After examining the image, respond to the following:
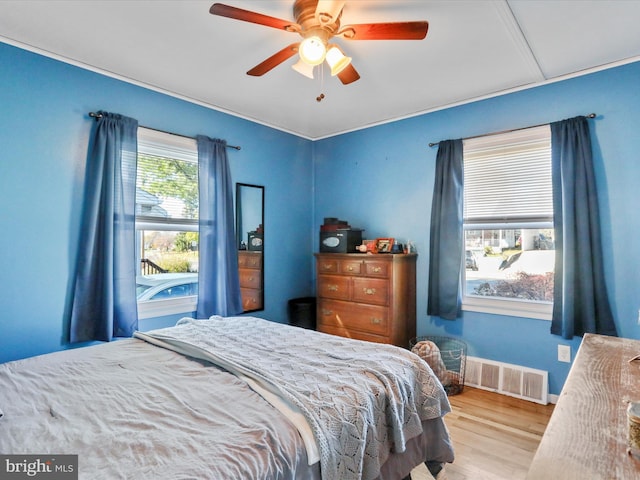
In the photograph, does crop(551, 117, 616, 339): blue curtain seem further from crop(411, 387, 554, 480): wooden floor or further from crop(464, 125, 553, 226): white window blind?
crop(411, 387, 554, 480): wooden floor

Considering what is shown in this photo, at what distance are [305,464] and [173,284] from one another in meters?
2.40

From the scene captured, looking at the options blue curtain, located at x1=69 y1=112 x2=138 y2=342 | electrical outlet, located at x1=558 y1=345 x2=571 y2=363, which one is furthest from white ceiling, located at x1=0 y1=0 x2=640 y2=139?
electrical outlet, located at x1=558 y1=345 x2=571 y2=363

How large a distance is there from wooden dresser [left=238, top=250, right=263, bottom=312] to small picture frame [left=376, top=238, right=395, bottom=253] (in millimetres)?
1261

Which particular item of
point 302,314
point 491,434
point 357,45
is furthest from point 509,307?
point 357,45

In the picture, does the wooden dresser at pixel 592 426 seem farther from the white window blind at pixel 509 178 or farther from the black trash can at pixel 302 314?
the black trash can at pixel 302 314

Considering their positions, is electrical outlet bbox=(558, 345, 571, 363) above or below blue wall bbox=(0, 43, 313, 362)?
below

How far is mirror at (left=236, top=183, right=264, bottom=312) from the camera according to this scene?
3604 millimetres

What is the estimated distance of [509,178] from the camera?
3.10 metres

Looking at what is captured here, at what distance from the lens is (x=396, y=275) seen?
10.7 ft

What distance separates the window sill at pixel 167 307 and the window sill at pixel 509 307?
2.52 metres

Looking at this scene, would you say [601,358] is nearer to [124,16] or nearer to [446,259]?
[446,259]

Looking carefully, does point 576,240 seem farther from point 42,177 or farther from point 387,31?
point 42,177

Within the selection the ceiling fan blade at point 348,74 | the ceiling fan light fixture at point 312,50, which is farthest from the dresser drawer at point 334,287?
the ceiling fan light fixture at point 312,50

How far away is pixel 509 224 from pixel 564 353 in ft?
3.65
